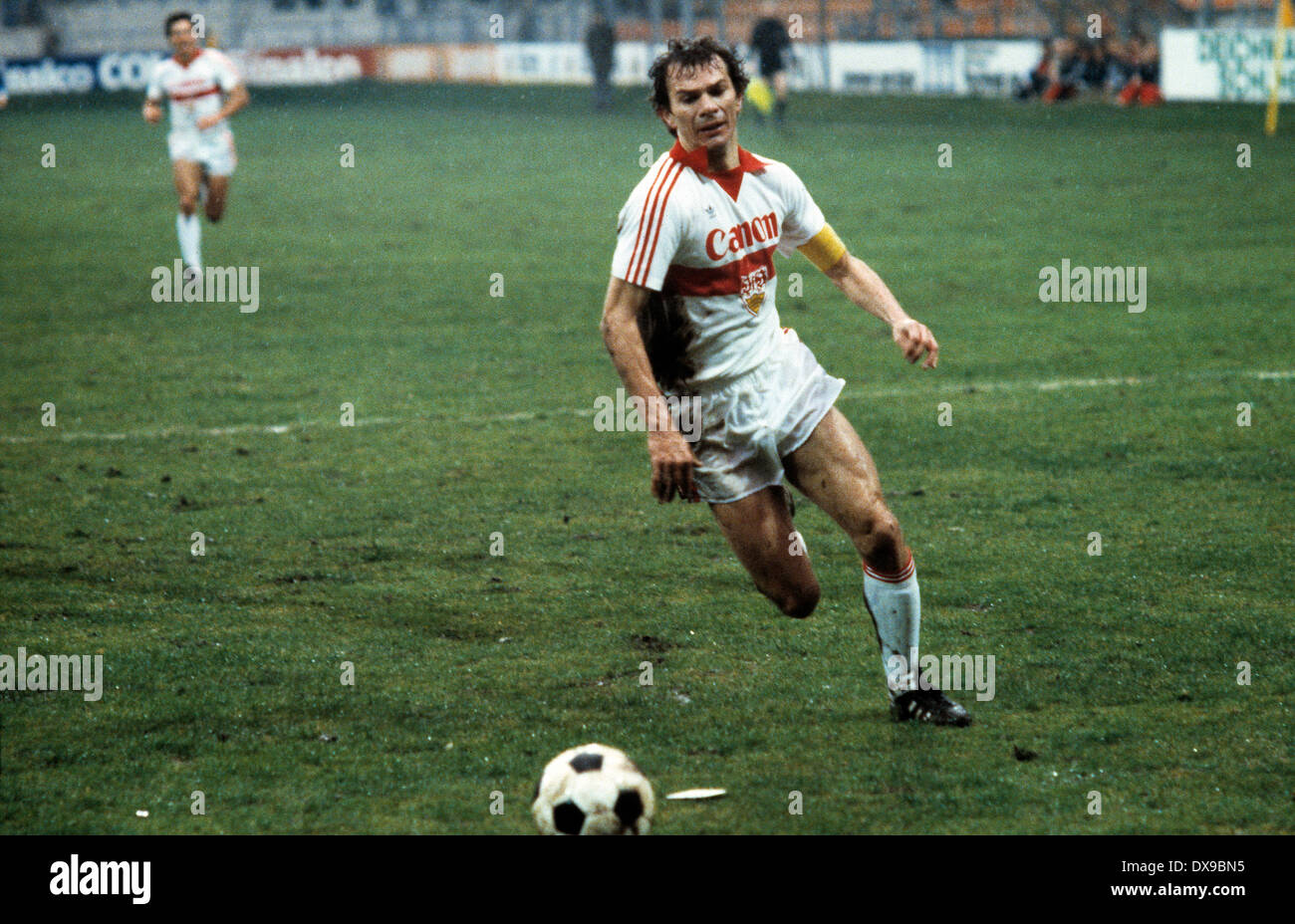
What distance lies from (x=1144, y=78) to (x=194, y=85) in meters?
17.8

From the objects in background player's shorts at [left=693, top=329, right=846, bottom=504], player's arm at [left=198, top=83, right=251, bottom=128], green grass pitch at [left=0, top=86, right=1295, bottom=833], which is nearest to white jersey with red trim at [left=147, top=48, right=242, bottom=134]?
player's arm at [left=198, top=83, right=251, bottom=128]

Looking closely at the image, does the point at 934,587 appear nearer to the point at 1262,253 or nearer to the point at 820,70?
the point at 1262,253

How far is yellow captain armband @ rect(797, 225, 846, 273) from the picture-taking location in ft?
18.9

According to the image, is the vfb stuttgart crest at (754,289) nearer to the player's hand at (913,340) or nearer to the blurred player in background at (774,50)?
the player's hand at (913,340)

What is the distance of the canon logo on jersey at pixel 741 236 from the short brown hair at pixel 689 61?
377mm

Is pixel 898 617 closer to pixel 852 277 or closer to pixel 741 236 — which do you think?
pixel 852 277

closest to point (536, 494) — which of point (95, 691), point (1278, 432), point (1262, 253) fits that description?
point (95, 691)

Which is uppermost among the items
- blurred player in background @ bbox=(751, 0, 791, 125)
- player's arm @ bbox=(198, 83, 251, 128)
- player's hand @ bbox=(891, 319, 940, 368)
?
blurred player in background @ bbox=(751, 0, 791, 125)

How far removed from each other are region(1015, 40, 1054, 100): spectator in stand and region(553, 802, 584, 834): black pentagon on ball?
2757 cm

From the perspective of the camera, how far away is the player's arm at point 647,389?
501 centimetres

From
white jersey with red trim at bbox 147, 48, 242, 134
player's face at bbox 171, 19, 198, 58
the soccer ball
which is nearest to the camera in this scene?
the soccer ball

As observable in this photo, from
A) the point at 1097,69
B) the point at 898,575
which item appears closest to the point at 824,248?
the point at 898,575

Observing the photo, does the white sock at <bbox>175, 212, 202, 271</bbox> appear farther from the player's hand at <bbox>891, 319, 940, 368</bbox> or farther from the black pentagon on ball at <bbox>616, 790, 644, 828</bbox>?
the black pentagon on ball at <bbox>616, 790, 644, 828</bbox>

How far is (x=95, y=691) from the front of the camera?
5.77m
